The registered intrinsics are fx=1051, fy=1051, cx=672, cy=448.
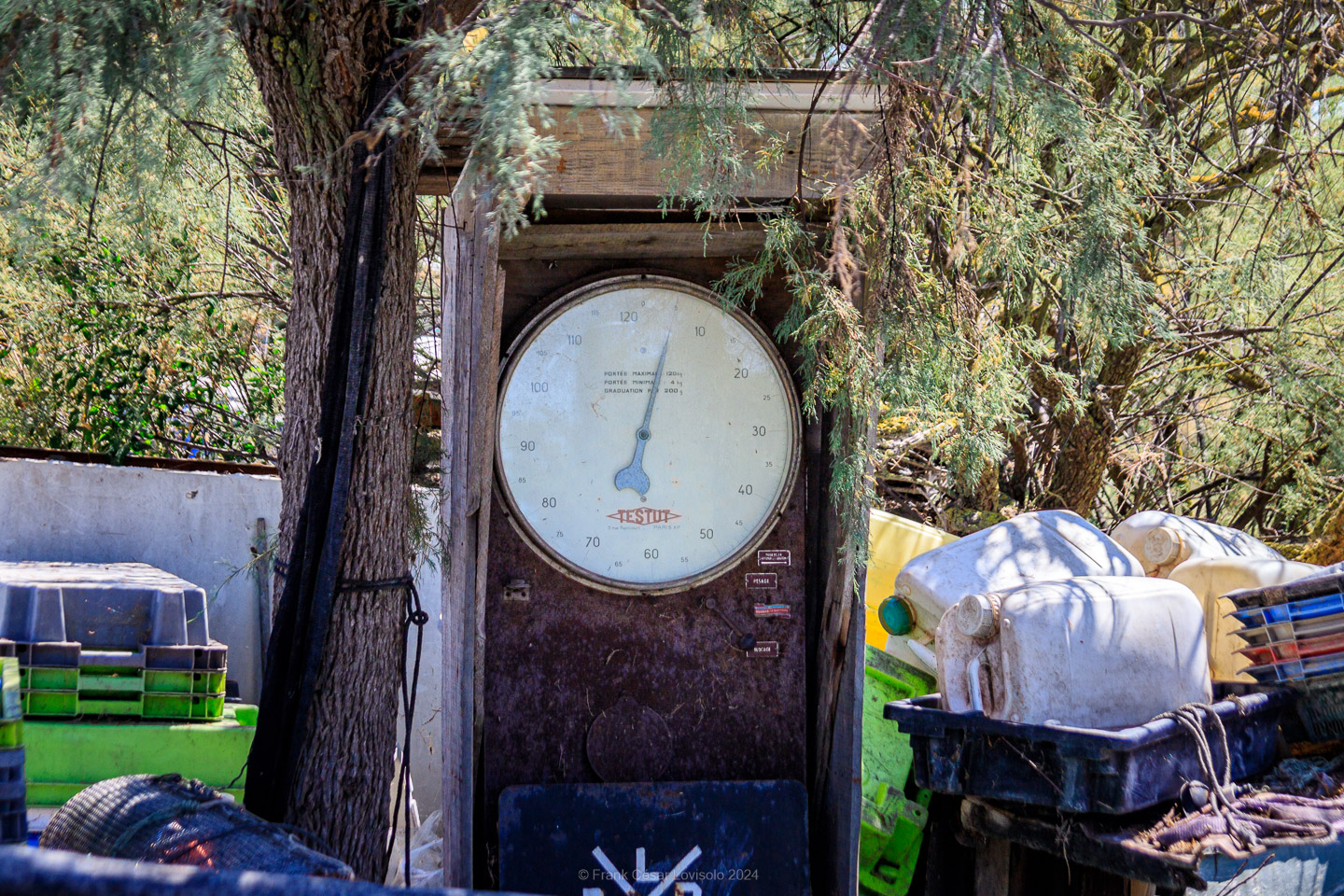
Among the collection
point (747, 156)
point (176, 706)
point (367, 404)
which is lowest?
point (176, 706)

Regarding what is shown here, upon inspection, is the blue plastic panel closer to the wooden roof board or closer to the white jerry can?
the white jerry can

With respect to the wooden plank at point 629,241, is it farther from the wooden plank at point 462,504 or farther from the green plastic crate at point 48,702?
the green plastic crate at point 48,702

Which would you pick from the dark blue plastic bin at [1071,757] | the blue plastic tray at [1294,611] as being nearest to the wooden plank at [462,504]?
the dark blue plastic bin at [1071,757]

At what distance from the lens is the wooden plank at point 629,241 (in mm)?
2256

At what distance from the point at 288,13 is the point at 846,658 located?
5.47ft

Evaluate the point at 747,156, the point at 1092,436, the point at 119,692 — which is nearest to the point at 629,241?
the point at 747,156

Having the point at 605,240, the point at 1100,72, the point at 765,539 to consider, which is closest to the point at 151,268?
the point at 605,240

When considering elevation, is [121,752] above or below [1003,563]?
below

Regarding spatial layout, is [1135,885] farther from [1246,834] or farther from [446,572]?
[446,572]

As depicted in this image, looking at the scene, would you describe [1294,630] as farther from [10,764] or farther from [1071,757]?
[10,764]

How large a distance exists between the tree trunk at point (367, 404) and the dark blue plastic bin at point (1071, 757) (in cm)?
98

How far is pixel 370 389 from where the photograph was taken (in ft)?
5.97

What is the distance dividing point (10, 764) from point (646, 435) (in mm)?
1287

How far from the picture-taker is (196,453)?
5164mm
